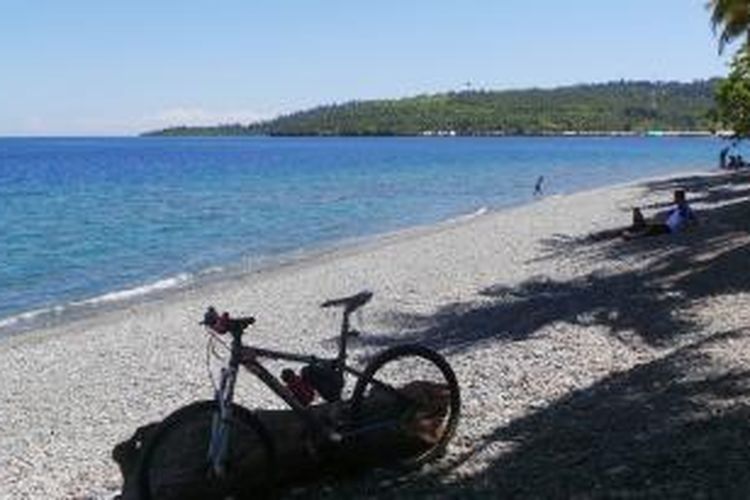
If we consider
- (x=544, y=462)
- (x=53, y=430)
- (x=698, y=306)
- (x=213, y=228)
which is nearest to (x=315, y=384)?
(x=544, y=462)

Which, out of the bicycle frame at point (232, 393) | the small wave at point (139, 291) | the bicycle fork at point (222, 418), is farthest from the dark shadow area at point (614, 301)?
the small wave at point (139, 291)

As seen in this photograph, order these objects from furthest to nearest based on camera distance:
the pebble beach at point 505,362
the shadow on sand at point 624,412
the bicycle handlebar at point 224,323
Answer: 1. the pebble beach at point 505,362
2. the shadow on sand at point 624,412
3. the bicycle handlebar at point 224,323

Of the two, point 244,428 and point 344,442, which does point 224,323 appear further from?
point 344,442

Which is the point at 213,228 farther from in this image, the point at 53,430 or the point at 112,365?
the point at 53,430

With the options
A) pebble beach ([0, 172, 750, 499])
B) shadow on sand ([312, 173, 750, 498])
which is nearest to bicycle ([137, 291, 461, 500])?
pebble beach ([0, 172, 750, 499])

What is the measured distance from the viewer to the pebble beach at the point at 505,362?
859cm

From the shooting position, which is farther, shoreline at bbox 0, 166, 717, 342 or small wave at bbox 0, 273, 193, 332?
shoreline at bbox 0, 166, 717, 342

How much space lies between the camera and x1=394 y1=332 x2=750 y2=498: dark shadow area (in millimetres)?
7945

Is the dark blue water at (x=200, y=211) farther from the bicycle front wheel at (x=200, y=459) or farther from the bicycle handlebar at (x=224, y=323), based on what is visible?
the bicycle handlebar at (x=224, y=323)

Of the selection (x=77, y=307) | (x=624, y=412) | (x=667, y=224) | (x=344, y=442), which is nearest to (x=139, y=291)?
(x=77, y=307)

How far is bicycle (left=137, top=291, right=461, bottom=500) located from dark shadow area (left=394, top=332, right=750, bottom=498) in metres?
0.57

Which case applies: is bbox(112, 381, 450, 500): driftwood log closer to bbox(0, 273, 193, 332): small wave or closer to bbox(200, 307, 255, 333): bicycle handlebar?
bbox(200, 307, 255, 333): bicycle handlebar

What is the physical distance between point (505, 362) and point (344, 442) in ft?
14.5

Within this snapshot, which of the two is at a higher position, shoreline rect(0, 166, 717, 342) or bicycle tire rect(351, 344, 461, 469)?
bicycle tire rect(351, 344, 461, 469)
